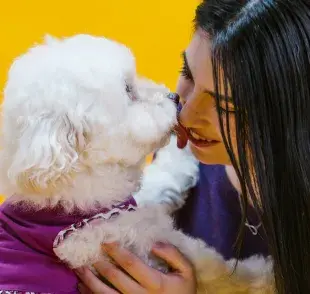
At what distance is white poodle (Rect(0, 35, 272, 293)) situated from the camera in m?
0.89

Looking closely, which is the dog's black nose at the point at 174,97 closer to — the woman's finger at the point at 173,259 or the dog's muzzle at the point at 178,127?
the dog's muzzle at the point at 178,127

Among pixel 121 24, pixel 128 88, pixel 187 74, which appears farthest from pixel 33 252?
pixel 121 24

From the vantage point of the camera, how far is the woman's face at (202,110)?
0.93 meters

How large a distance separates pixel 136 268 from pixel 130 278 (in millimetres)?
26

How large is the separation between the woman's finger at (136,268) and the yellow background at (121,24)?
3.06 feet

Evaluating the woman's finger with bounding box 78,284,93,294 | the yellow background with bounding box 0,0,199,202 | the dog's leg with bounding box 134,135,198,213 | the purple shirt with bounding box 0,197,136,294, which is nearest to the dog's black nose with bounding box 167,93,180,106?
the dog's leg with bounding box 134,135,198,213

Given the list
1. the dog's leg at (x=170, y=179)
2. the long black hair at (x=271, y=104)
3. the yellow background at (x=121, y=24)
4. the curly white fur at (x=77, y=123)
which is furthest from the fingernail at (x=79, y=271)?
the yellow background at (x=121, y=24)

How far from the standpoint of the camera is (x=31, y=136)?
0.87 meters

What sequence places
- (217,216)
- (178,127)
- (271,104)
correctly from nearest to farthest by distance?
1. (271,104)
2. (178,127)
3. (217,216)

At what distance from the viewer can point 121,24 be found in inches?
75.4

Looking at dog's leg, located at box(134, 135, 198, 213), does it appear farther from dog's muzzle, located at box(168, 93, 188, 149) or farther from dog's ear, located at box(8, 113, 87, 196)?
dog's ear, located at box(8, 113, 87, 196)

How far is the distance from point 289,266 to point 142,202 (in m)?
0.39

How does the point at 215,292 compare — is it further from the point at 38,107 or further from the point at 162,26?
the point at 162,26

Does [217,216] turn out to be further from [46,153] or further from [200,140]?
[46,153]
